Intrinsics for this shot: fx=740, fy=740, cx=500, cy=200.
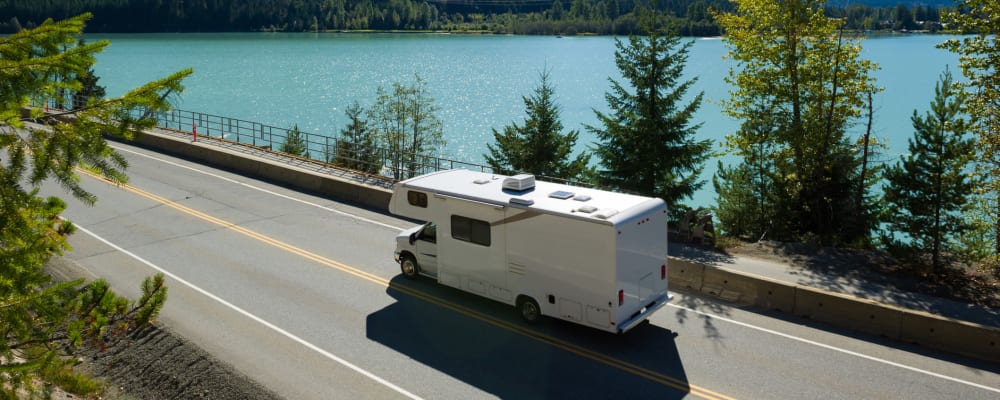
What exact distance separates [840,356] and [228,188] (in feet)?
67.1

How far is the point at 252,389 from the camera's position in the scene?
1188 cm

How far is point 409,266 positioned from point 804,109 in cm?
1635

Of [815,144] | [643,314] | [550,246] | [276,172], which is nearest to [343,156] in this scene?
[276,172]

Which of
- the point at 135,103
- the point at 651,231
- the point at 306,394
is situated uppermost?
the point at 135,103

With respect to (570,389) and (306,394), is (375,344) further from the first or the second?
(570,389)

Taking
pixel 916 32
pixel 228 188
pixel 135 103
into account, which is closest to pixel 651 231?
pixel 135 103

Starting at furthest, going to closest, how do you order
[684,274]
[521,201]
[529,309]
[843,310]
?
[684,274] < [843,310] < [529,309] < [521,201]

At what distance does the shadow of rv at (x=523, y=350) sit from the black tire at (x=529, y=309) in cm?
17

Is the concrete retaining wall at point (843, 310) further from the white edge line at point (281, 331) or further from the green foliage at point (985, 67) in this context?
the white edge line at point (281, 331)

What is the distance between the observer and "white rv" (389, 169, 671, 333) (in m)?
12.7

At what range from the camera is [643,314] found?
526 inches

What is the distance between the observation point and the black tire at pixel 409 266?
1652cm

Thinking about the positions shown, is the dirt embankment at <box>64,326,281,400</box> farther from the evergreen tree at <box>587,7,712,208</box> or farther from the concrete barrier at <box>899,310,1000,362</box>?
the evergreen tree at <box>587,7,712,208</box>

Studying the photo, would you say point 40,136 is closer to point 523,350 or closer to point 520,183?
point 523,350
